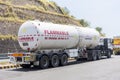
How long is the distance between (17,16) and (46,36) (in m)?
18.4

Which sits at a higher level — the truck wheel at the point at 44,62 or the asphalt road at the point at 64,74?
the truck wheel at the point at 44,62

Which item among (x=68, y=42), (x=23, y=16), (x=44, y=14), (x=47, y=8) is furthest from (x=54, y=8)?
→ (x=68, y=42)

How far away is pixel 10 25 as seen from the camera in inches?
1500

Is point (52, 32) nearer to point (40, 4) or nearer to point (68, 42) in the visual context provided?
point (68, 42)

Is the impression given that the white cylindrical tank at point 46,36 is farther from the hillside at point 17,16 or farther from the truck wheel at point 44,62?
the hillside at point 17,16

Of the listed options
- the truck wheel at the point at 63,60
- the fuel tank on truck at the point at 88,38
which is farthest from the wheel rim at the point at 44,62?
the fuel tank on truck at the point at 88,38

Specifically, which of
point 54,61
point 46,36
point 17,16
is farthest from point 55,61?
point 17,16

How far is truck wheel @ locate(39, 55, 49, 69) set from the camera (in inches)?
923

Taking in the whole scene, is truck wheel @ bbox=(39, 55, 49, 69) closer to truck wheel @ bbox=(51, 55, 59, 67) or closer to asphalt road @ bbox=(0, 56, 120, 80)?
truck wheel @ bbox=(51, 55, 59, 67)

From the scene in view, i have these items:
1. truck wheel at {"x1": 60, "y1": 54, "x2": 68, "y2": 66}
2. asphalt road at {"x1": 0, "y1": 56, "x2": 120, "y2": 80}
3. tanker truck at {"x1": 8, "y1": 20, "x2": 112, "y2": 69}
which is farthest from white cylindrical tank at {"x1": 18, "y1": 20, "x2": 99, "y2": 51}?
asphalt road at {"x1": 0, "y1": 56, "x2": 120, "y2": 80}

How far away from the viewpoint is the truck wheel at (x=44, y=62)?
2343cm

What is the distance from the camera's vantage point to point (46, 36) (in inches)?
947

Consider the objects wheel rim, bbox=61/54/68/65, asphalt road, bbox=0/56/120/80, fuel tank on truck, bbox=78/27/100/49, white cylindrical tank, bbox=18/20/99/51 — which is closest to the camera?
asphalt road, bbox=0/56/120/80

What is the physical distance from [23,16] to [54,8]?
11940 millimetres
